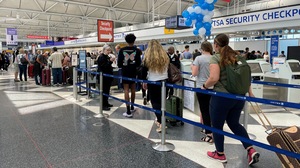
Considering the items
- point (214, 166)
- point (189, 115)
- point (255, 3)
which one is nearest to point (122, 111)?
point (189, 115)

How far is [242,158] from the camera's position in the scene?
9.10 feet

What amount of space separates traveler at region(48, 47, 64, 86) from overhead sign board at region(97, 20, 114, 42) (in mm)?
1649

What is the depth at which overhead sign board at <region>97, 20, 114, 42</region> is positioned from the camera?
8.20 m

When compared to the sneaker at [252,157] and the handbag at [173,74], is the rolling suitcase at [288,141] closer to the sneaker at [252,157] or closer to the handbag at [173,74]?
the sneaker at [252,157]

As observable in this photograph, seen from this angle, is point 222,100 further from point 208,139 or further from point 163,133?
point 208,139

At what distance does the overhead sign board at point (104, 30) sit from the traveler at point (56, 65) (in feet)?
5.41

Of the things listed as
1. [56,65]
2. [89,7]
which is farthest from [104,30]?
[89,7]

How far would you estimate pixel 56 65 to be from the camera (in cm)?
870

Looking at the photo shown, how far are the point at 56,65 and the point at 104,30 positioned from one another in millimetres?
2133

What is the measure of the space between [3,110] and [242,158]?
15.7 feet

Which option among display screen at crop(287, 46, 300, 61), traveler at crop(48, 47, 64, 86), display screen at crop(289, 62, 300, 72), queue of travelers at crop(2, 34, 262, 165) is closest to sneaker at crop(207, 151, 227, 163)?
queue of travelers at crop(2, 34, 262, 165)

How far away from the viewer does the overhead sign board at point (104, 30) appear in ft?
26.9

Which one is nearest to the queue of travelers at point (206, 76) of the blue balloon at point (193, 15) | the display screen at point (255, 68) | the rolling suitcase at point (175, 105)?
the rolling suitcase at point (175, 105)

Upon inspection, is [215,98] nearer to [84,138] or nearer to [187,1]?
[84,138]
